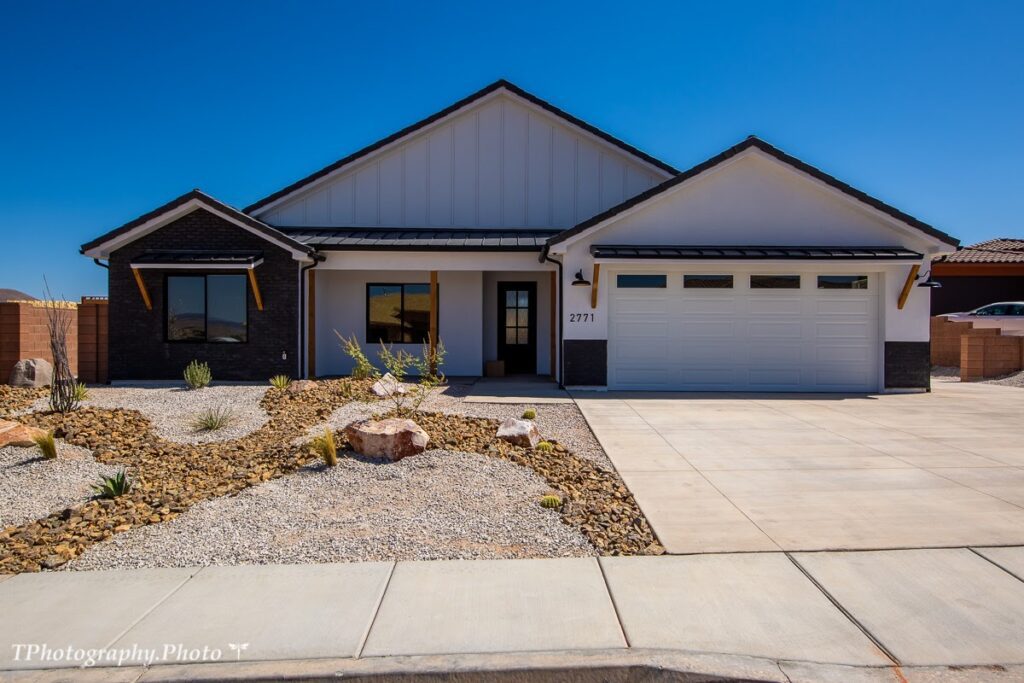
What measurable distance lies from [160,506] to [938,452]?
872 centimetres

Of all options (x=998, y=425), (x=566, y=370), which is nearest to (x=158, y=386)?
(x=566, y=370)

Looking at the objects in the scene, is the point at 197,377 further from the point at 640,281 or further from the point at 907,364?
the point at 907,364

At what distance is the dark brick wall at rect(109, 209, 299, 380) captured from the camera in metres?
13.9

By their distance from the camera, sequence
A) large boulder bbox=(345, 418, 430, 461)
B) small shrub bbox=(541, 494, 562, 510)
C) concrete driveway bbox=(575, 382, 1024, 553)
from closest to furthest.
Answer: concrete driveway bbox=(575, 382, 1024, 553) < small shrub bbox=(541, 494, 562, 510) < large boulder bbox=(345, 418, 430, 461)

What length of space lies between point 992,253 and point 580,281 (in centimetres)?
2329

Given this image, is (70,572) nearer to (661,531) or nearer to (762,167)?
(661,531)

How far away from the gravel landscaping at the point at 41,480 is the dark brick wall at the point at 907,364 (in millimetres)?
13954

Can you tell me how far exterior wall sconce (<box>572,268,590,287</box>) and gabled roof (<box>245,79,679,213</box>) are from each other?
5.34 meters

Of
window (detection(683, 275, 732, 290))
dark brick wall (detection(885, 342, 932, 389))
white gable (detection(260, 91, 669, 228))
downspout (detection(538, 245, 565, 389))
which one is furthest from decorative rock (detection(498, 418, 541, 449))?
white gable (detection(260, 91, 669, 228))

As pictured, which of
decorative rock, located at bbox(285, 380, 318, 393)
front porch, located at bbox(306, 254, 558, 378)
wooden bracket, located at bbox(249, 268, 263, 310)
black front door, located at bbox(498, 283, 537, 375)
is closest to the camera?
decorative rock, located at bbox(285, 380, 318, 393)

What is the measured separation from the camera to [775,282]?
13.3 meters

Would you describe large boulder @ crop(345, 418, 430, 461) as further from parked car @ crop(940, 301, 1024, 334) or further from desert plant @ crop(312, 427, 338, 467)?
parked car @ crop(940, 301, 1024, 334)

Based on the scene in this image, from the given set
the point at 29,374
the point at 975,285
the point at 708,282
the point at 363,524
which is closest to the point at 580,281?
the point at 708,282

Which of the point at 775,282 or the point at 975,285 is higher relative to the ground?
the point at 975,285
